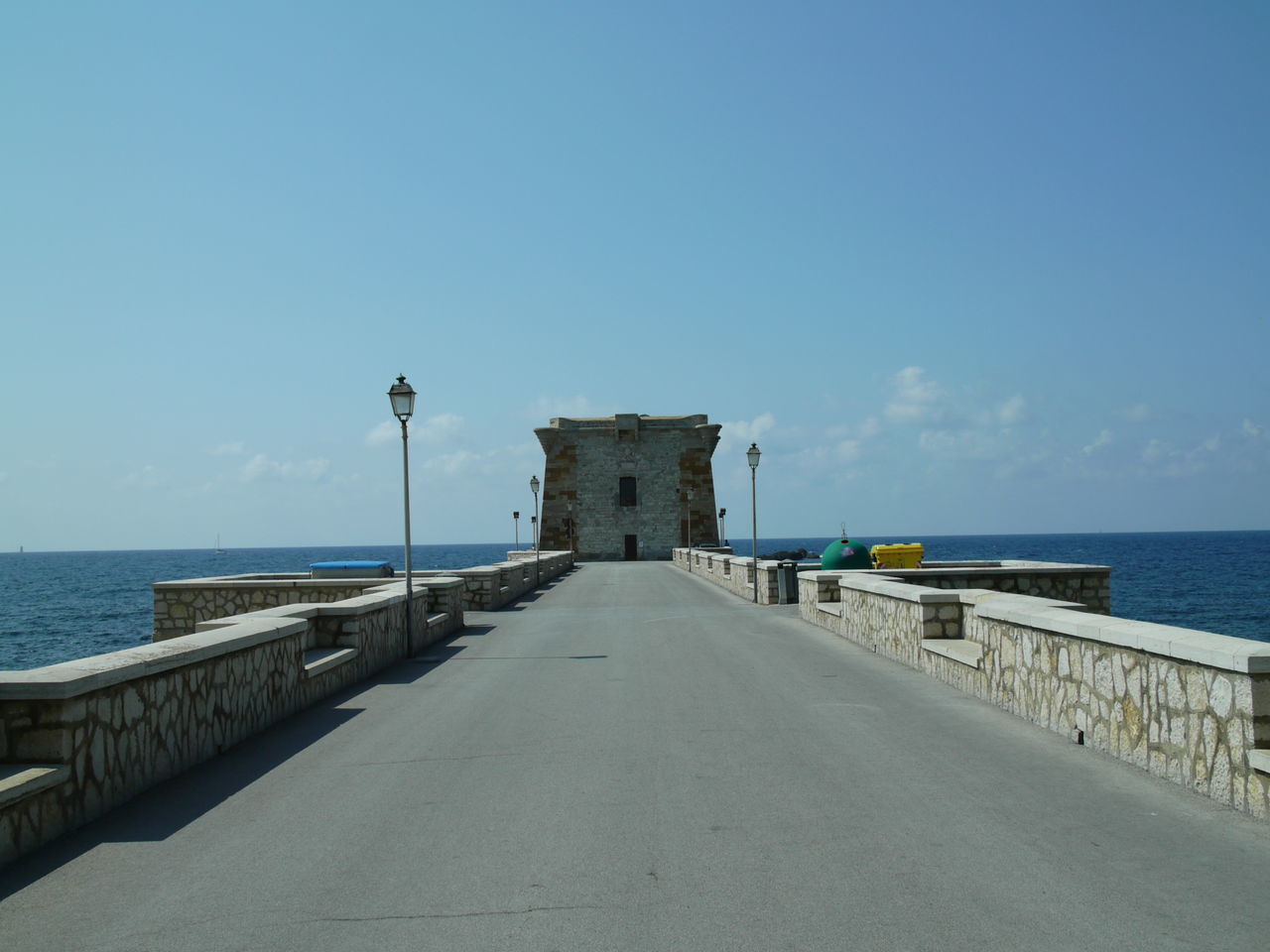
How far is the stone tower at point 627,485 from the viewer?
67.9 m

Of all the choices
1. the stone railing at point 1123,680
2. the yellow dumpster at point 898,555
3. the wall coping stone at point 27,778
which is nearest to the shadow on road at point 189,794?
the wall coping stone at point 27,778

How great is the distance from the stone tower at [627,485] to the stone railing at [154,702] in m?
54.2

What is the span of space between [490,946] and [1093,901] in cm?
258

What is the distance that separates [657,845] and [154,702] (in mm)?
3588

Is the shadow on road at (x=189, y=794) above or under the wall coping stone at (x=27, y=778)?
under

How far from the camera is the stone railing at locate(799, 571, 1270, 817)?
5.86 m

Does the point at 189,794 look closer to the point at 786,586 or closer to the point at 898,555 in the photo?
the point at 786,586

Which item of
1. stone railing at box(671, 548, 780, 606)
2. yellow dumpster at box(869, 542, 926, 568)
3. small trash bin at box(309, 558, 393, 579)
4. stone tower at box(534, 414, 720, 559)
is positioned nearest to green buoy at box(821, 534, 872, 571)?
yellow dumpster at box(869, 542, 926, 568)

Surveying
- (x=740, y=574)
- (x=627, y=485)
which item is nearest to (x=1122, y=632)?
(x=740, y=574)

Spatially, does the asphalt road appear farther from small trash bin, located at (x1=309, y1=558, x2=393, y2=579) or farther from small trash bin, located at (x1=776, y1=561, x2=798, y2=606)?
small trash bin, located at (x1=776, y1=561, x2=798, y2=606)

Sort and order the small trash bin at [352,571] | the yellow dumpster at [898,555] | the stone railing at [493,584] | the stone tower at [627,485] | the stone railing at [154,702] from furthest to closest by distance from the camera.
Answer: the stone tower at [627,485]
the yellow dumpster at [898,555]
the stone railing at [493,584]
the small trash bin at [352,571]
the stone railing at [154,702]

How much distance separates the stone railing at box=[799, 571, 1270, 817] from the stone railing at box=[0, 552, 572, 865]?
6325mm

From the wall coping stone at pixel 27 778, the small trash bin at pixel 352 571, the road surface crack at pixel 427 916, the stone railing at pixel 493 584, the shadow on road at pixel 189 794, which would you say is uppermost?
the small trash bin at pixel 352 571

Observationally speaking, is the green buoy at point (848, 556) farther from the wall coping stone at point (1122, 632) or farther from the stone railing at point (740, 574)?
the wall coping stone at point (1122, 632)
